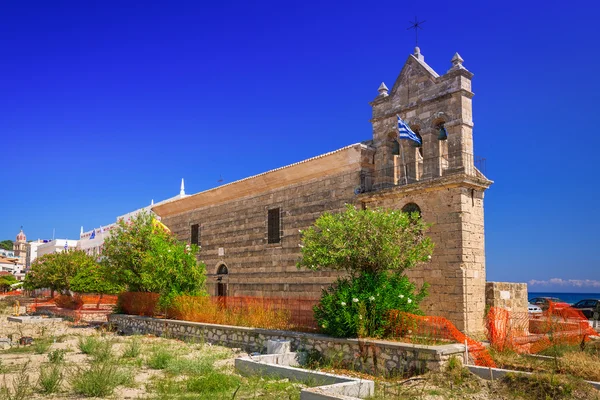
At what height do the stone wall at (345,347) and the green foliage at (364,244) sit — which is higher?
the green foliage at (364,244)

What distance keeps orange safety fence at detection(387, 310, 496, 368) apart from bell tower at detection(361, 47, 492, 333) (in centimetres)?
325

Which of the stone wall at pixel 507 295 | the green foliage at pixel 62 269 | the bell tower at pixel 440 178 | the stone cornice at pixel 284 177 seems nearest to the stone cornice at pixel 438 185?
the bell tower at pixel 440 178

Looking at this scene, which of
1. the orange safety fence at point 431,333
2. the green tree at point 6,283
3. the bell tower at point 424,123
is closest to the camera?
the orange safety fence at point 431,333

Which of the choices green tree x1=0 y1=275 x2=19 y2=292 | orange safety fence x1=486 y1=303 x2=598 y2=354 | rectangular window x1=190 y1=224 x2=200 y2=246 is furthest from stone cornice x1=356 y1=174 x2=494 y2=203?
green tree x1=0 y1=275 x2=19 y2=292

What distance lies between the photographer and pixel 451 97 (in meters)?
14.2

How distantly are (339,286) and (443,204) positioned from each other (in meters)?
4.31

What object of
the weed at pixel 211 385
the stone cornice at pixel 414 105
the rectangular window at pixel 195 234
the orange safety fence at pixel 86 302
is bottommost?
the orange safety fence at pixel 86 302

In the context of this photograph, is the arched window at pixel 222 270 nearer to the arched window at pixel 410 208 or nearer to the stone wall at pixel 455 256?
the arched window at pixel 410 208

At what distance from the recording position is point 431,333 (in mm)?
9820

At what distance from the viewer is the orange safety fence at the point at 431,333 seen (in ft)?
30.7

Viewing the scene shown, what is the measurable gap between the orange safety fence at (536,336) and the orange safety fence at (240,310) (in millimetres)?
3956

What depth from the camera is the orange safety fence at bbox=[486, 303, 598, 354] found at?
10398mm

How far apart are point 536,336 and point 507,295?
2.95m

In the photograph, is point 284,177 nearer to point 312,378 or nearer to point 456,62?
point 456,62
